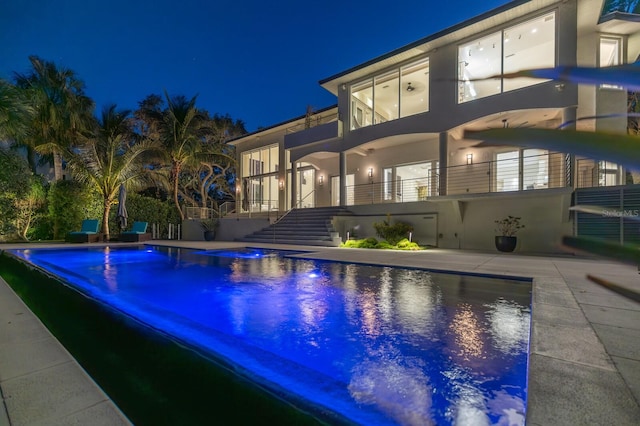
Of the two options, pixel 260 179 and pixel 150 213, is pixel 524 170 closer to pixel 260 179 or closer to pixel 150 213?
pixel 260 179

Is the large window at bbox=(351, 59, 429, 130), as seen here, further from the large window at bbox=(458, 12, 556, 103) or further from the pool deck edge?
the pool deck edge

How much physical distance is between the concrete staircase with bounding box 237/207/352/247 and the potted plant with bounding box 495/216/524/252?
549cm

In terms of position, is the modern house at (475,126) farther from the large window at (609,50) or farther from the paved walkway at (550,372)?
the paved walkway at (550,372)

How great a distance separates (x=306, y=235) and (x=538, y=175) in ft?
30.3

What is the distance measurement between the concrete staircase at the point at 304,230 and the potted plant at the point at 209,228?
320 centimetres

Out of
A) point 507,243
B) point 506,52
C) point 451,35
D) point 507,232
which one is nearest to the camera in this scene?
point 507,243

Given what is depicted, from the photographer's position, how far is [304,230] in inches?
541

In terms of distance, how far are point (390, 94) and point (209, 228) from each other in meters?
11.7

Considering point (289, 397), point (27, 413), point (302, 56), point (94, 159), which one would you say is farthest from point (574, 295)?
point (302, 56)

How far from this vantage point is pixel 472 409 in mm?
1925

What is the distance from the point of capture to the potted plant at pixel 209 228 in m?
17.0

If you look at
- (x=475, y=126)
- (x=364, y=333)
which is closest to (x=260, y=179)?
(x=475, y=126)

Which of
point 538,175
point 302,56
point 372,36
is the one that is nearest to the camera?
point 538,175

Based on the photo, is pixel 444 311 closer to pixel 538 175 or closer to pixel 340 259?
pixel 340 259
